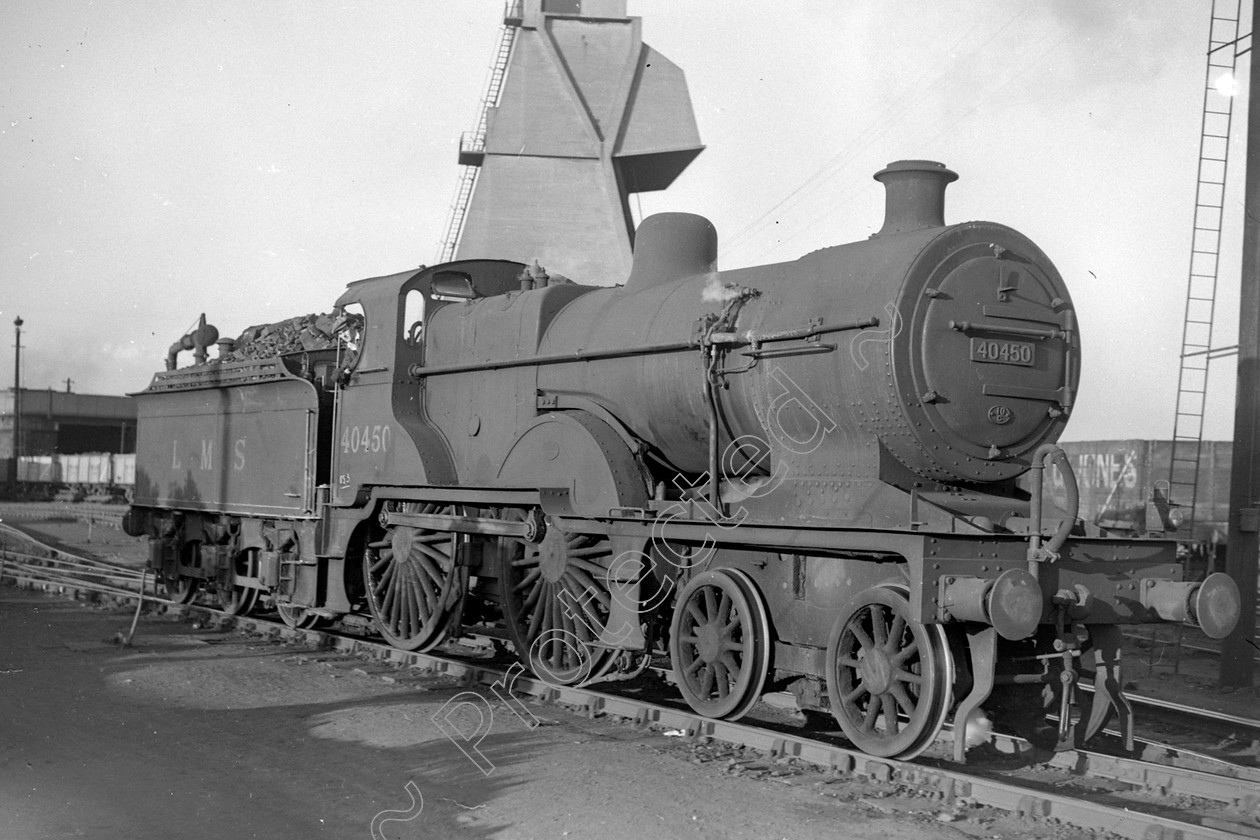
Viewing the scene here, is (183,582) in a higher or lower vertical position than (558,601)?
lower

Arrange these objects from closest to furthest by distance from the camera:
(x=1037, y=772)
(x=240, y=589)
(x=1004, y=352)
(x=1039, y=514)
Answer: (x=1039, y=514)
(x=1037, y=772)
(x=1004, y=352)
(x=240, y=589)

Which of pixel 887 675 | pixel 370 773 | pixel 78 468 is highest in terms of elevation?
pixel 887 675

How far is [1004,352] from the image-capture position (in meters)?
7.16

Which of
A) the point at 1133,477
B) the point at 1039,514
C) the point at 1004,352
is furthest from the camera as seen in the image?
the point at 1133,477

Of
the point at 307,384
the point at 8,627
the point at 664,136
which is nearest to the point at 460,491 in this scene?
the point at 307,384

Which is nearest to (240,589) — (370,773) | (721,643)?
(370,773)

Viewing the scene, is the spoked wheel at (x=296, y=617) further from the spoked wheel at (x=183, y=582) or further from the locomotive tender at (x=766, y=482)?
the spoked wheel at (x=183, y=582)

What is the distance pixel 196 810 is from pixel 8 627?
26.7 feet

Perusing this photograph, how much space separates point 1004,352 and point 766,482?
1725 mm

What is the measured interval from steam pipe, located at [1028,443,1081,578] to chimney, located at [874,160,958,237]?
67.9 inches

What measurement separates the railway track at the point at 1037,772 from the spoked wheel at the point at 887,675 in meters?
0.17

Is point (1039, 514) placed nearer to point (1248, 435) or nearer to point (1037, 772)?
point (1037, 772)

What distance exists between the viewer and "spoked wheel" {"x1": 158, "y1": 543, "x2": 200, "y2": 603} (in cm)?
1487

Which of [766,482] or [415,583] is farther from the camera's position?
[415,583]
